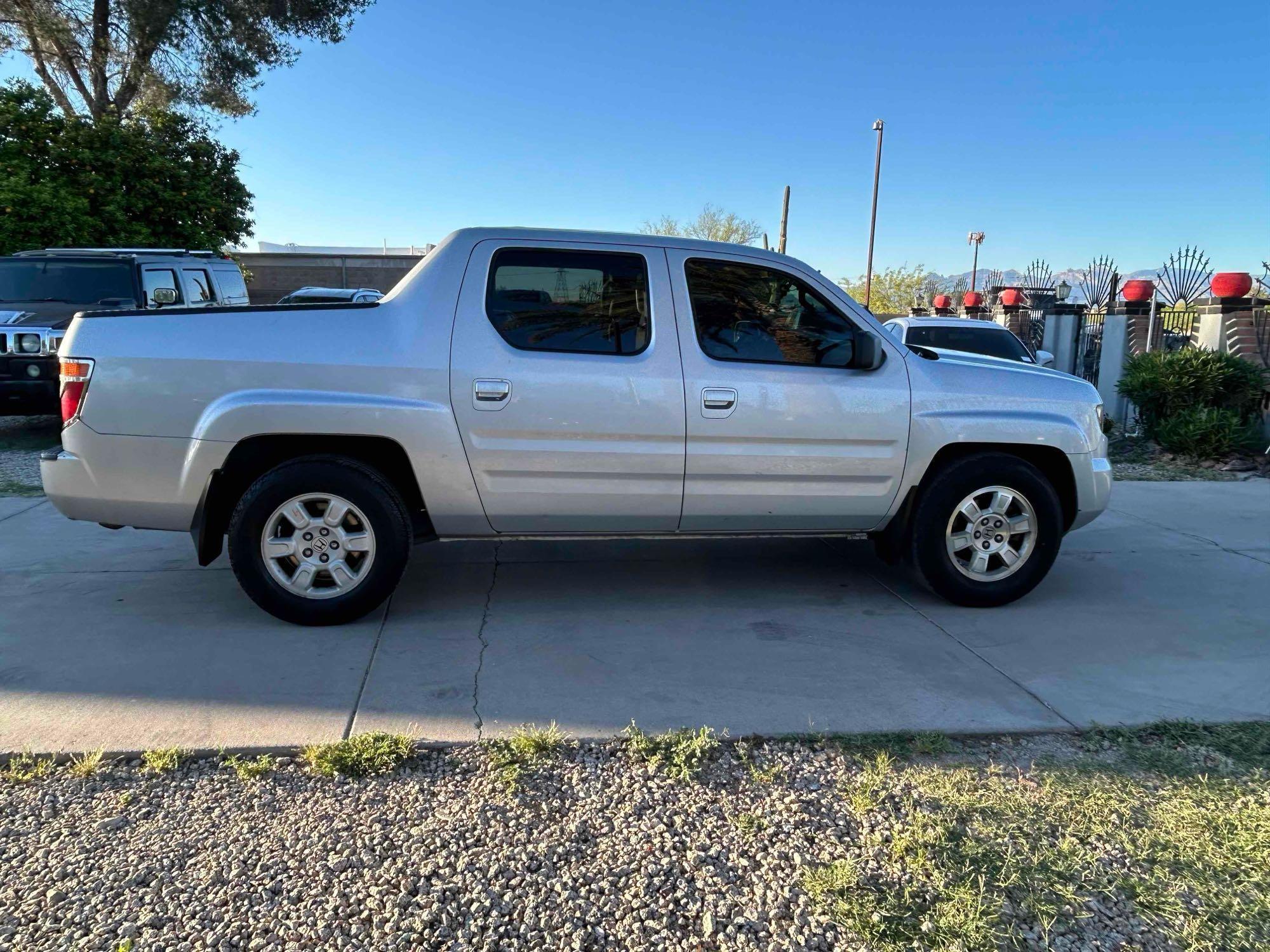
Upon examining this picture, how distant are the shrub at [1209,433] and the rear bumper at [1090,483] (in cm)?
629

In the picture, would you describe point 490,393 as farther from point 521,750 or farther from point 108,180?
point 108,180

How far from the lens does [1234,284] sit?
11102 millimetres

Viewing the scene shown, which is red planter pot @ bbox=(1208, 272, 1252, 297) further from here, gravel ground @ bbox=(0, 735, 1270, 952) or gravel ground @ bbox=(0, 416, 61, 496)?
gravel ground @ bbox=(0, 416, 61, 496)

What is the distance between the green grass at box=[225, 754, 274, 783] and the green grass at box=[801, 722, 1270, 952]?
1.92m

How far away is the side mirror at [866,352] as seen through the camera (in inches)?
182

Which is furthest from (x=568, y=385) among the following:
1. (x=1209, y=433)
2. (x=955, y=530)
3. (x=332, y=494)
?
(x=1209, y=433)

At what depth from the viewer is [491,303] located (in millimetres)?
4484

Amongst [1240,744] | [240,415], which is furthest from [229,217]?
[1240,744]

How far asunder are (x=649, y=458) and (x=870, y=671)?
1.48 metres

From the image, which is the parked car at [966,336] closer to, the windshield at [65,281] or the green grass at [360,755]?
the green grass at [360,755]

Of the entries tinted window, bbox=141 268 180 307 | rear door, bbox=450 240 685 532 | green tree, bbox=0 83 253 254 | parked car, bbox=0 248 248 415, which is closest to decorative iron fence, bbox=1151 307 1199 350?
rear door, bbox=450 240 685 532

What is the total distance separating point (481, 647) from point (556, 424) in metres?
1.15

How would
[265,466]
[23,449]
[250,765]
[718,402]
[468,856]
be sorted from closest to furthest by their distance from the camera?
[468,856] < [250,765] < [265,466] < [718,402] < [23,449]

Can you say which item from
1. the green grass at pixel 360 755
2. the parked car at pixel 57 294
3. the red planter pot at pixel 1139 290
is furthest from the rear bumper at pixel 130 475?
the red planter pot at pixel 1139 290
